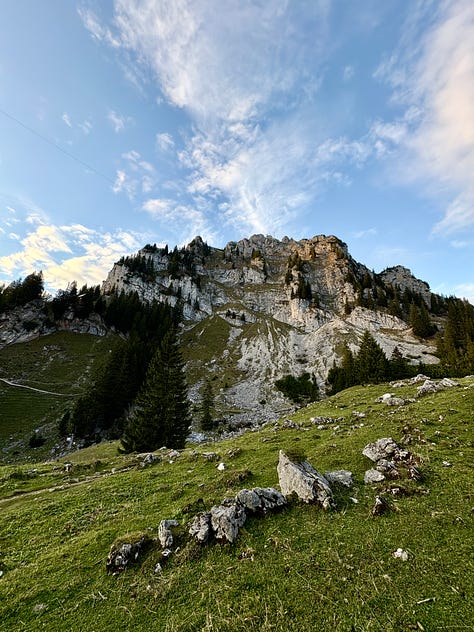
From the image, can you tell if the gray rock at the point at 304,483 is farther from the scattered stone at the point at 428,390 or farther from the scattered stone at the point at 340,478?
the scattered stone at the point at 428,390

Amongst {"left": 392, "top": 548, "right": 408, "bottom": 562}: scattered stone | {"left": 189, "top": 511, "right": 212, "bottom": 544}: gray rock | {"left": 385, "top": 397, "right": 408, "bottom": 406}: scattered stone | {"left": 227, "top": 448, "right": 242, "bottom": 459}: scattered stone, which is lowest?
{"left": 227, "top": 448, "right": 242, "bottom": 459}: scattered stone

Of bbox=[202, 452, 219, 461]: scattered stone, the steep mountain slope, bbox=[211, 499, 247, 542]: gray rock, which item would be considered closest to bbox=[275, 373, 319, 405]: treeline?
the steep mountain slope

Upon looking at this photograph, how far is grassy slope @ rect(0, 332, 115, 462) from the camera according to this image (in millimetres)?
51938

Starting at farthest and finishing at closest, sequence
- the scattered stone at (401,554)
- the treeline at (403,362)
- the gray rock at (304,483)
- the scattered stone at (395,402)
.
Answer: the treeline at (403,362) → the scattered stone at (395,402) → the gray rock at (304,483) → the scattered stone at (401,554)

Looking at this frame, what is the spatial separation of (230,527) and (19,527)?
10.2 m

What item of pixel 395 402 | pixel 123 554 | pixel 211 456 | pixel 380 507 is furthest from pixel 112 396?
pixel 380 507

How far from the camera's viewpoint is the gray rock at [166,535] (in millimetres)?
8586

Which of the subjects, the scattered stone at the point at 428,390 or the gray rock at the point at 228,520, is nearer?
the gray rock at the point at 228,520

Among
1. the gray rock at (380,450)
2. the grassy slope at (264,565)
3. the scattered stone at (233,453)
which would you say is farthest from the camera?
the scattered stone at (233,453)

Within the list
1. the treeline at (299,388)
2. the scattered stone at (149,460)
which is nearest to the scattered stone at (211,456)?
the scattered stone at (149,460)

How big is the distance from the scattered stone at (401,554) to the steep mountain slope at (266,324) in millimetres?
57041

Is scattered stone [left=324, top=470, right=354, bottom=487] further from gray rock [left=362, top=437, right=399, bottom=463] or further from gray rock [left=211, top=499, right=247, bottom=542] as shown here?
gray rock [left=211, top=499, right=247, bottom=542]

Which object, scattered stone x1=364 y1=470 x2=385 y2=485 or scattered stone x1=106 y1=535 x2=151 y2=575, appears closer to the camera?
scattered stone x1=106 y1=535 x2=151 y2=575

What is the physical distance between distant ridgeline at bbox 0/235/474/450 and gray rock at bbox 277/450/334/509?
2714 centimetres
